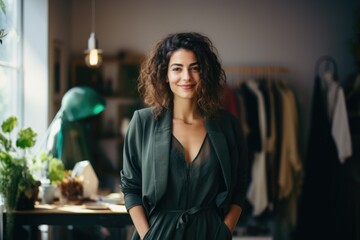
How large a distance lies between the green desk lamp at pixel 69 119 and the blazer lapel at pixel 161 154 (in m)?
1.68

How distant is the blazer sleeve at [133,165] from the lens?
2.42 meters

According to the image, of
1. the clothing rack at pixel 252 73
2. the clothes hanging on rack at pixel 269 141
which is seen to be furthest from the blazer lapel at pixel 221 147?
the clothing rack at pixel 252 73

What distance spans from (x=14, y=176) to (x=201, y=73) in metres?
1.43

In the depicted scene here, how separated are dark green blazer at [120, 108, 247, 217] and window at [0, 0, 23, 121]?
1.75 m

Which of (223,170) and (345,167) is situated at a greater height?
(223,170)

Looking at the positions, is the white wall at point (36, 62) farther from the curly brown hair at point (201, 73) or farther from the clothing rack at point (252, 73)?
the curly brown hair at point (201, 73)

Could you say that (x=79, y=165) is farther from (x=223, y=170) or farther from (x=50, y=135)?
(x=223, y=170)

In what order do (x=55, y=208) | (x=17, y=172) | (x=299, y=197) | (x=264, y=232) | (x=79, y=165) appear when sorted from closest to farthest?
(x=17, y=172) → (x=55, y=208) → (x=79, y=165) → (x=264, y=232) → (x=299, y=197)

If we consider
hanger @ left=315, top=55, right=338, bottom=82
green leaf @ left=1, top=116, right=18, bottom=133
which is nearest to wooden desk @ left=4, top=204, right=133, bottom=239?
green leaf @ left=1, top=116, right=18, bottom=133

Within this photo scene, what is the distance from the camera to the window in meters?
3.92

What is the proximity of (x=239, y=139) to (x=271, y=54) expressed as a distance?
3479mm

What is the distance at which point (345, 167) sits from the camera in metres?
5.40

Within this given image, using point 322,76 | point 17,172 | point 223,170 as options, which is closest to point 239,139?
point 223,170

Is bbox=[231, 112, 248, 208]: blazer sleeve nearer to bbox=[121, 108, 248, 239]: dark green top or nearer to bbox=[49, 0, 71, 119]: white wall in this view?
bbox=[121, 108, 248, 239]: dark green top
